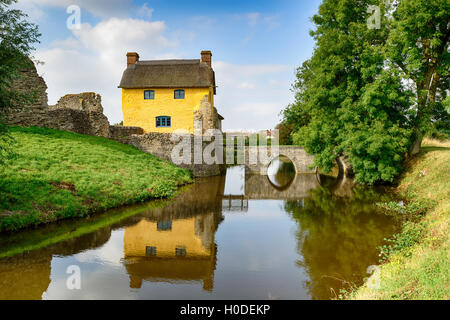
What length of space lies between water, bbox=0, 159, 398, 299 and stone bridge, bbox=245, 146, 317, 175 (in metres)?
12.4

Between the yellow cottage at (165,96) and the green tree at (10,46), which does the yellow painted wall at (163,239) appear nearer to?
the green tree at (10,46)

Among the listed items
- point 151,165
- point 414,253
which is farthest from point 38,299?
point 151,165

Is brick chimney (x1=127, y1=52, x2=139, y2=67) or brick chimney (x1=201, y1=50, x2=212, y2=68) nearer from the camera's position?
brick chimney (x1=201, y1=50, x2=212, y2=68)

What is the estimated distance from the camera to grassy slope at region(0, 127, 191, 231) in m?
9.94

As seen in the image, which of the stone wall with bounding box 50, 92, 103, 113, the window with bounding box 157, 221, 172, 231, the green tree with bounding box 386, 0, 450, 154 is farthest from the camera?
the stone wall with bounding box 50, 92, 103, 113

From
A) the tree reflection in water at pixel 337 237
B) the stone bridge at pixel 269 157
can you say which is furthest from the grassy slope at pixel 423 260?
the stone bridge at pixel 269 157


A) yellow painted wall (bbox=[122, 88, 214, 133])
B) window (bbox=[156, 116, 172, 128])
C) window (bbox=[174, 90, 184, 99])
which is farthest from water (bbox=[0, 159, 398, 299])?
window (bbox=[174, 90, 184, 99])

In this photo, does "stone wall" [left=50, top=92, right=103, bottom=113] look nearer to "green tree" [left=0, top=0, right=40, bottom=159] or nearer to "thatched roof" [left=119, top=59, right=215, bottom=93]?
"thatched roof" [left=119, top=59, right=215, bottom=93]

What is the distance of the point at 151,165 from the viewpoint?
62.4ft

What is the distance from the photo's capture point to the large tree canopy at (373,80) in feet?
51.8

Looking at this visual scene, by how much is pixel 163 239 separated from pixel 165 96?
20990 mm

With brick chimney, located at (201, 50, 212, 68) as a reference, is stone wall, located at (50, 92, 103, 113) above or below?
below
